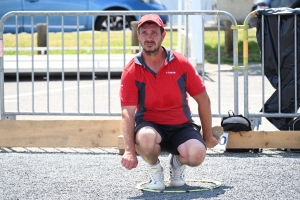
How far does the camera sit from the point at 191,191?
666cm

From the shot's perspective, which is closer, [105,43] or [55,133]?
[55,133]

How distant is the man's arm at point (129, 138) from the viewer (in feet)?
21.1

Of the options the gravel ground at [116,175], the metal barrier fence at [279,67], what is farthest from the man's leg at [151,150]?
the metal barrier fence at [279,67]

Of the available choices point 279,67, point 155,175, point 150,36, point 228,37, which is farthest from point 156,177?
point 228,37

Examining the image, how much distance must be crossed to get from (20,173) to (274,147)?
106 inches

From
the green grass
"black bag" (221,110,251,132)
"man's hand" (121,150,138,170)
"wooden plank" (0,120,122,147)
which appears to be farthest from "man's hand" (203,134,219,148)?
the green grass

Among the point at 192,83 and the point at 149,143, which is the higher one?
the point at 192,83

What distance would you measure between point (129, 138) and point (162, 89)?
500 millimetres

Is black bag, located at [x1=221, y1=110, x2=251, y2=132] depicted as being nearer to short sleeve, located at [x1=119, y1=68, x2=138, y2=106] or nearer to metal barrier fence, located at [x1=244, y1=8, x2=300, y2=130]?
metal barrier fence, located at [x1=244, y1=8, x2=300, y2=130]

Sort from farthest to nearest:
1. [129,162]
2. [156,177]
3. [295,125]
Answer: [295,125], [156,177], [129,162]

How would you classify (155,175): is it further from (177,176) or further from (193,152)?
(193,152)

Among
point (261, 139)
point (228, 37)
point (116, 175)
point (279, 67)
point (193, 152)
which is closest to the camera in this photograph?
point (193, 152)

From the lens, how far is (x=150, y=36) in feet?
21.9

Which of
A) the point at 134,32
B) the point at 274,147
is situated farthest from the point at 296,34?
the point at 134,32
